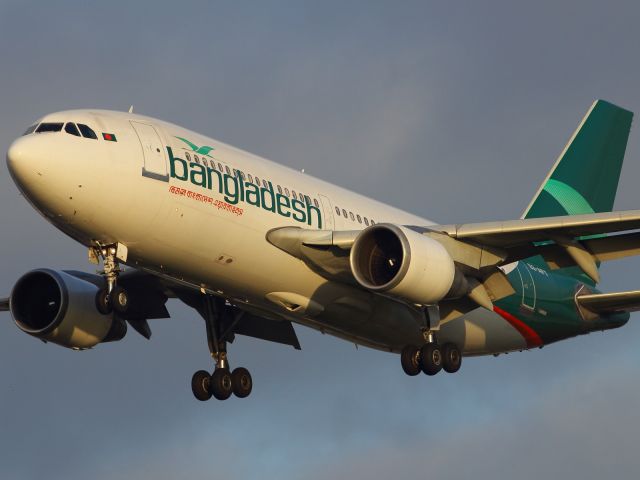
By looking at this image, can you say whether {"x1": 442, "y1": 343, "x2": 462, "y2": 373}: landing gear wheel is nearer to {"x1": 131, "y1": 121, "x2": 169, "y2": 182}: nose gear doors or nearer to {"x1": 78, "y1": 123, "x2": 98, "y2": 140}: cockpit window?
{"x1": 131, "y1": 121, "x2": 169, "y2": 182}: nose gear doors

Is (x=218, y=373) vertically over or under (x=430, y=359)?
under

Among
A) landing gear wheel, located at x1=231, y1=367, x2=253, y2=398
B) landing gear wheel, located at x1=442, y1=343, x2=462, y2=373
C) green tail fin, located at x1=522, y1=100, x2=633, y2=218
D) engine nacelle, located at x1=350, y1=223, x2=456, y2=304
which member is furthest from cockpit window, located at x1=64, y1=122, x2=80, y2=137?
green tail fin, located at x1=522, y1=100, x2=633, y2=218

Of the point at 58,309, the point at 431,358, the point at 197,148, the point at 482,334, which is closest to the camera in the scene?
the point at 197,148

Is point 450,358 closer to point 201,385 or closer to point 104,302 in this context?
point 201,385

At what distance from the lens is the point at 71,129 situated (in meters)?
35.3

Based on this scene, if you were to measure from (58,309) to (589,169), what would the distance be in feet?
60.5

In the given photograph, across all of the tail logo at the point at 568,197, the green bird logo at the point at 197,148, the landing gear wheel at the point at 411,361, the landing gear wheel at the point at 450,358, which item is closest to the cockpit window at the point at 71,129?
the green bird logo at the point at 197,148

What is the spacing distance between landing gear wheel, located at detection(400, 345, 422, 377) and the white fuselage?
0.78 meters

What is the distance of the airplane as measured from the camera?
1390 inches

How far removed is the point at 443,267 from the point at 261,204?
4.72 metres

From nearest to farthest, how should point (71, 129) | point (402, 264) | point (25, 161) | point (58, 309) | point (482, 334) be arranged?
point (25, 161) < point (71, 129) < point (402, 264) < point (58, 309) < point (482, 334)

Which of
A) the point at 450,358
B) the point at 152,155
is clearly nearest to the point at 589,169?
the point at 450,358


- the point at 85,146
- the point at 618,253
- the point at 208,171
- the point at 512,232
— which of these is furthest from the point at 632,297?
the point at 85,146

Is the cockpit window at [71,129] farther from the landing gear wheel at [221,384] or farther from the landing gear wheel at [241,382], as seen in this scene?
the landing gear wheel at [241,382]
